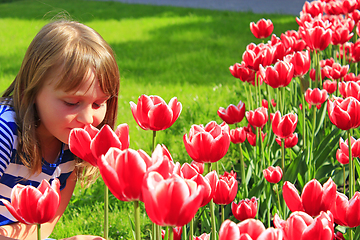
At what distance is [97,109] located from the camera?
1449mm

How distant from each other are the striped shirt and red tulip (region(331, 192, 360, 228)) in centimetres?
116

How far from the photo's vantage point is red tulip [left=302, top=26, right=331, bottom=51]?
2137 millimetres

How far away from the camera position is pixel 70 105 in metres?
1.40

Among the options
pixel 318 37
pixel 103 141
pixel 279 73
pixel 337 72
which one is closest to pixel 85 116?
pixel 103 141

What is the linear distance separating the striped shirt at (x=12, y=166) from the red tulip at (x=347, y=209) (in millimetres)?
1159

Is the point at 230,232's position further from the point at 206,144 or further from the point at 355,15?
the point at 355,15

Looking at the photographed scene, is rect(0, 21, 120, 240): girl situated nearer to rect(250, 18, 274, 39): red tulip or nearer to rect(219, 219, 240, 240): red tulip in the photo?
rect(219, 219, 240, 240): red tulip

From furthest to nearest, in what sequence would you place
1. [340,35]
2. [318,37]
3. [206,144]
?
[340,35]
[318,37]
[206,144]

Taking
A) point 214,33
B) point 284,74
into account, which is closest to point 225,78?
point 214,33

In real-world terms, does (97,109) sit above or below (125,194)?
above

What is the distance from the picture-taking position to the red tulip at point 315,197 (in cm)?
84

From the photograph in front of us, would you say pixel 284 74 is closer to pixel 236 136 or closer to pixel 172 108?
pixel 236 136

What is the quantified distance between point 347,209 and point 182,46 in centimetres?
583

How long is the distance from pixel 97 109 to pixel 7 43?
6.42 meters
